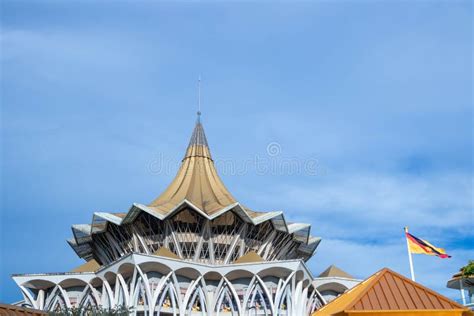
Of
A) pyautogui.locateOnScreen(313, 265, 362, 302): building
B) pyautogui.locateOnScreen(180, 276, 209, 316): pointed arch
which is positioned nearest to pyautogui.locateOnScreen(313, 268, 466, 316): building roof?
pyautogui.locateOnScreen(180, 276, 209, 316): pointed arch

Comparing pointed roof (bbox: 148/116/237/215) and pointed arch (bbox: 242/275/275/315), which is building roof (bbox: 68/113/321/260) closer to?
pointed roof (bbox: 148/116/237/215)

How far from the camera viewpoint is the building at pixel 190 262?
1795 inches

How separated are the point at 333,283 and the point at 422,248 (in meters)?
18.5

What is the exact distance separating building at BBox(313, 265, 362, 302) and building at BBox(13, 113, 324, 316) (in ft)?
2.64

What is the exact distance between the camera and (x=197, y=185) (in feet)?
181

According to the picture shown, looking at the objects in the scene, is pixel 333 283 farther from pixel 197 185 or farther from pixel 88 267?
pixel 88 267

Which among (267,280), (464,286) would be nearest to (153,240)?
(267,280)

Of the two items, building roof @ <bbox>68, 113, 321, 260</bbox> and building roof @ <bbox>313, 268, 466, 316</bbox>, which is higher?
building roof @ <bbox>68, 113, 321, 260</bbox>

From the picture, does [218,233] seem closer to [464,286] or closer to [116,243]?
[116,243]

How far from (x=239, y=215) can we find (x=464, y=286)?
64.9 feet

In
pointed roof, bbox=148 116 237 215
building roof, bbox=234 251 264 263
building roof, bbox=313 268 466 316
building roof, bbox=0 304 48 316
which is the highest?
pointed roof, bbox=148 116 237 215

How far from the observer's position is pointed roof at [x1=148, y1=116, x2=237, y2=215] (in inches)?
2016

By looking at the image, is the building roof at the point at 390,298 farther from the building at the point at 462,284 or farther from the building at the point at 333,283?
the building at the point at 333,283

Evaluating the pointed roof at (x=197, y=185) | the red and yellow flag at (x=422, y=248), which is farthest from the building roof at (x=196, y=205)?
the red and yellow flag at (x=422, y=248)
